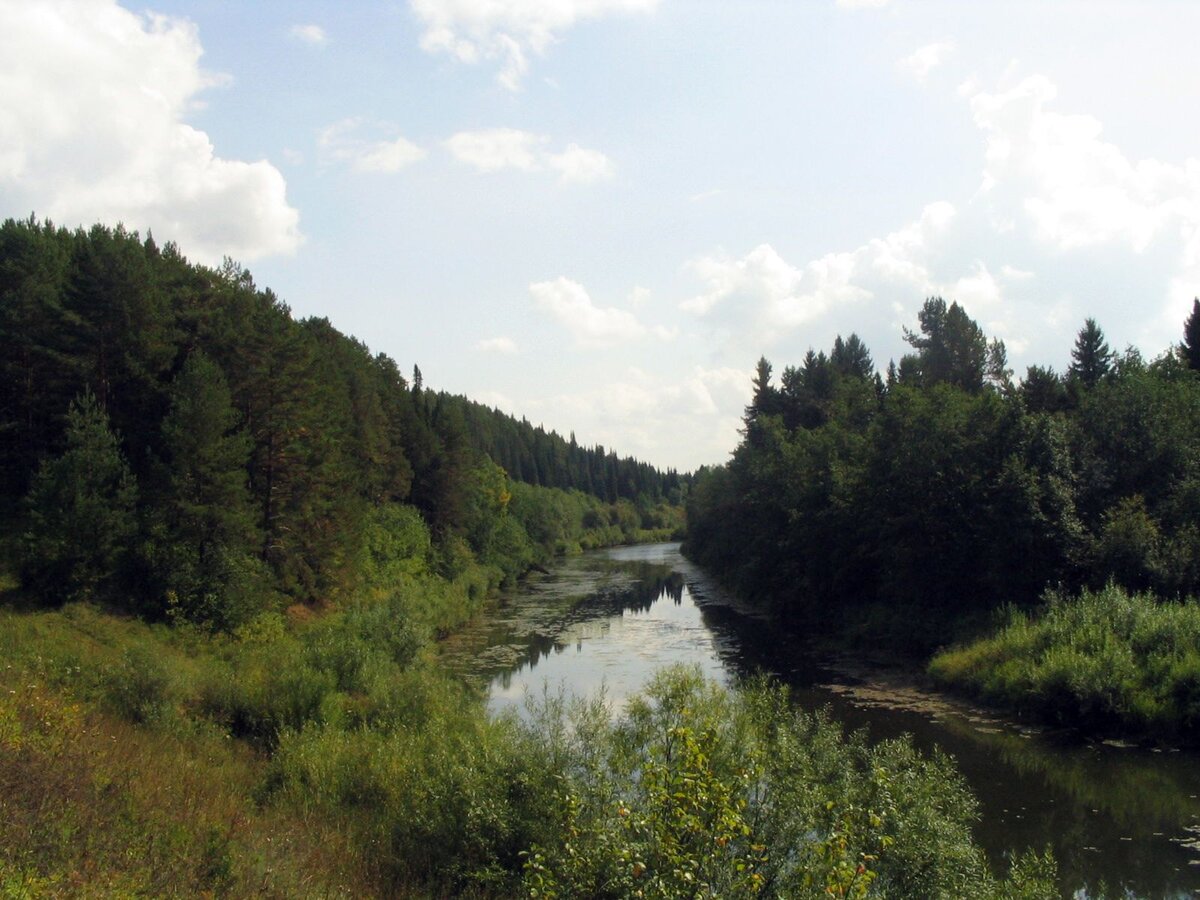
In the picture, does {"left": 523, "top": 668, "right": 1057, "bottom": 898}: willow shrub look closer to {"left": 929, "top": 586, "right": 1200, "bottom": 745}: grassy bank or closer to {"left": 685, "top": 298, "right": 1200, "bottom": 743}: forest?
{"left": 929, "top": 586, "right": 1200, "bottom": 745}: grassy bank

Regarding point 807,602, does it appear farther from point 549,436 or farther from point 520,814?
point 549,436

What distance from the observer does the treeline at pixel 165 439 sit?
87.5ft

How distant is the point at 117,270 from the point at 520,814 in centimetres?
2721

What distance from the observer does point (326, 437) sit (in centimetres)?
3634

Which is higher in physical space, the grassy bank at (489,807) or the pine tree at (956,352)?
the pine tree at (956,352)

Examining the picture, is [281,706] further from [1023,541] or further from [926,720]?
[1023,541]

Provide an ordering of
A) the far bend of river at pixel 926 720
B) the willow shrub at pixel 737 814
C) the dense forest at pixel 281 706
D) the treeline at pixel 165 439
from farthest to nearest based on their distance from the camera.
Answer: the treeline at pixel 165 439, the far bend of river at pixel 926 720, the dense forest at pixel 281 706, the willow shrub at pixel 737 814

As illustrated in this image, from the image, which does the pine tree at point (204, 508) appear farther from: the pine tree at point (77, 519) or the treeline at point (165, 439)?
the pine tree at point (77, 519)

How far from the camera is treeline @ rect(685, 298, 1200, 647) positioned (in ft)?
95.2

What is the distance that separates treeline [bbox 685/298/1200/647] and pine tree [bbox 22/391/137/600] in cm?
2795

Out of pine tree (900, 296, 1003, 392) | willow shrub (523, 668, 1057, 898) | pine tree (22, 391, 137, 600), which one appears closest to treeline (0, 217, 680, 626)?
pine tree (22, 391, 137, 600)

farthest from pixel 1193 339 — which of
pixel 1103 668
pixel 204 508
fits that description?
pixel 204 508

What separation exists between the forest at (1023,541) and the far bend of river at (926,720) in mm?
1879

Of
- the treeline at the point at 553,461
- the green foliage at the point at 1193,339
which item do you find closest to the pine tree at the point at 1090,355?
the green foliage at the point at 1193,339
